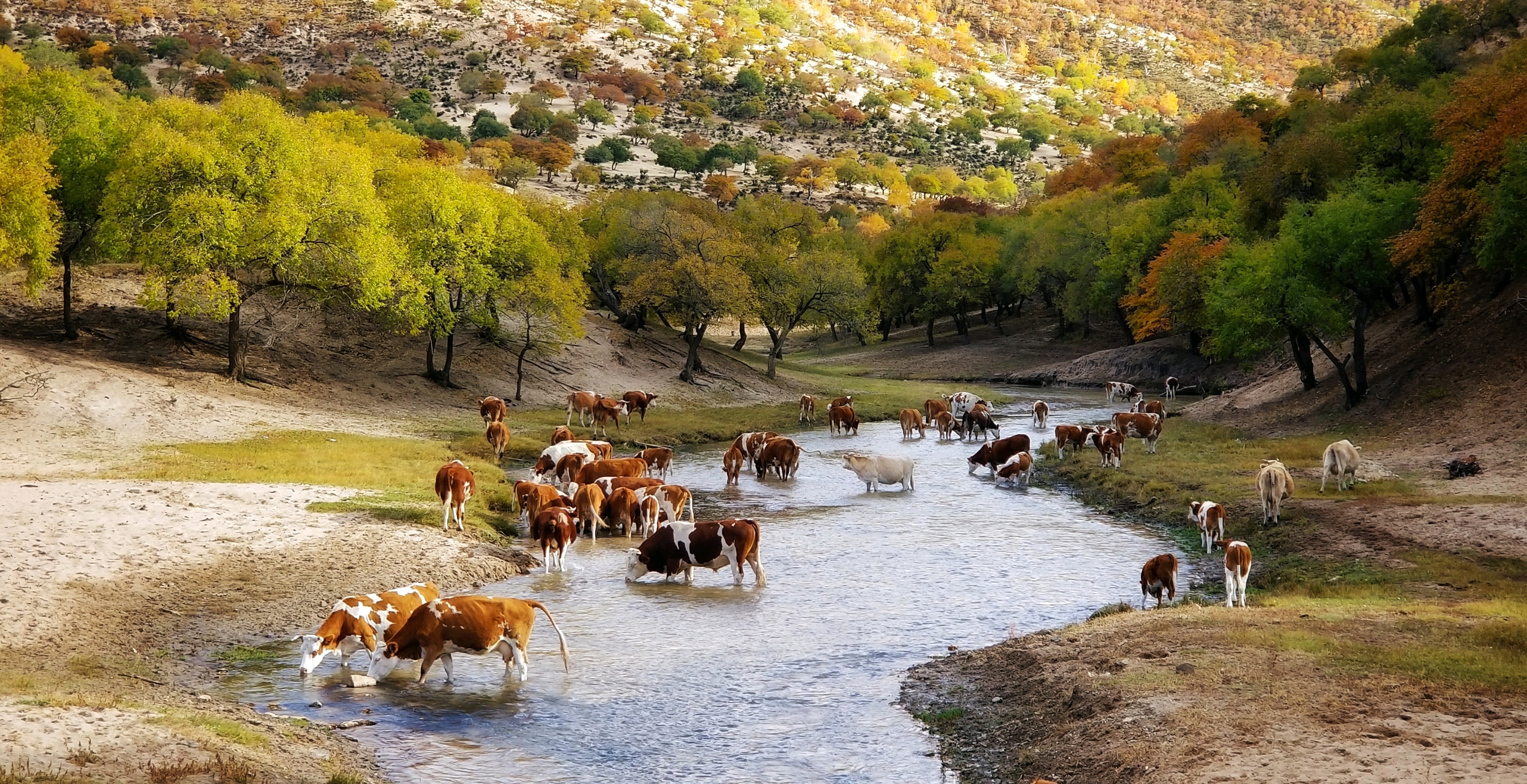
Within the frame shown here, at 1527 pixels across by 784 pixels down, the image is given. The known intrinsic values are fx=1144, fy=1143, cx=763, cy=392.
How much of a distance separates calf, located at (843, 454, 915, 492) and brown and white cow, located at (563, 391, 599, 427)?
11.9 m

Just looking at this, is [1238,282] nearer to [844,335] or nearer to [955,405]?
[955,405]

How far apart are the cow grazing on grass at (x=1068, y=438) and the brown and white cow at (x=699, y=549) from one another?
1989 centimetres

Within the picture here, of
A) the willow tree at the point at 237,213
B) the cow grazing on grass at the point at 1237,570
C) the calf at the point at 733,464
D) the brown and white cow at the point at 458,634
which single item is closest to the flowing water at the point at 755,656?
the brown and white cow at the point at 458,634

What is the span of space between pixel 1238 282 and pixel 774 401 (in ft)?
77.0

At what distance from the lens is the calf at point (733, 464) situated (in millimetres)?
32000

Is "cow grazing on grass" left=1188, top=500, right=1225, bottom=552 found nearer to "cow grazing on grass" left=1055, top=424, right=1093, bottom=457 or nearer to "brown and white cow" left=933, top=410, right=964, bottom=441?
"cow grazing on grass" left=1055, top=424, right=1093, bottom=457

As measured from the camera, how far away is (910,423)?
45.4 metres

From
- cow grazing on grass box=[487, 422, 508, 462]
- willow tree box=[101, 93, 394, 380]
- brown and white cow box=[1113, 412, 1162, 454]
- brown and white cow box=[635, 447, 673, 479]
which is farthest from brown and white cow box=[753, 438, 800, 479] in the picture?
willow tree box=[101, 93, 394, 380]

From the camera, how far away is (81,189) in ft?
126

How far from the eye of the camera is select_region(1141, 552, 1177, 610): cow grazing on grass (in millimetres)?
17422

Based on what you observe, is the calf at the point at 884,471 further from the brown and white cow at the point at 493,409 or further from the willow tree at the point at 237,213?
the willow tree at the point at 237,213

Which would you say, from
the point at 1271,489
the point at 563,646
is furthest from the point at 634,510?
the point at 1271,489

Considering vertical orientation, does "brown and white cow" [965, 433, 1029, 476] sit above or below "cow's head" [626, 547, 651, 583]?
above

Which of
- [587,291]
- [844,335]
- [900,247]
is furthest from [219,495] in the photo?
[844,335]
